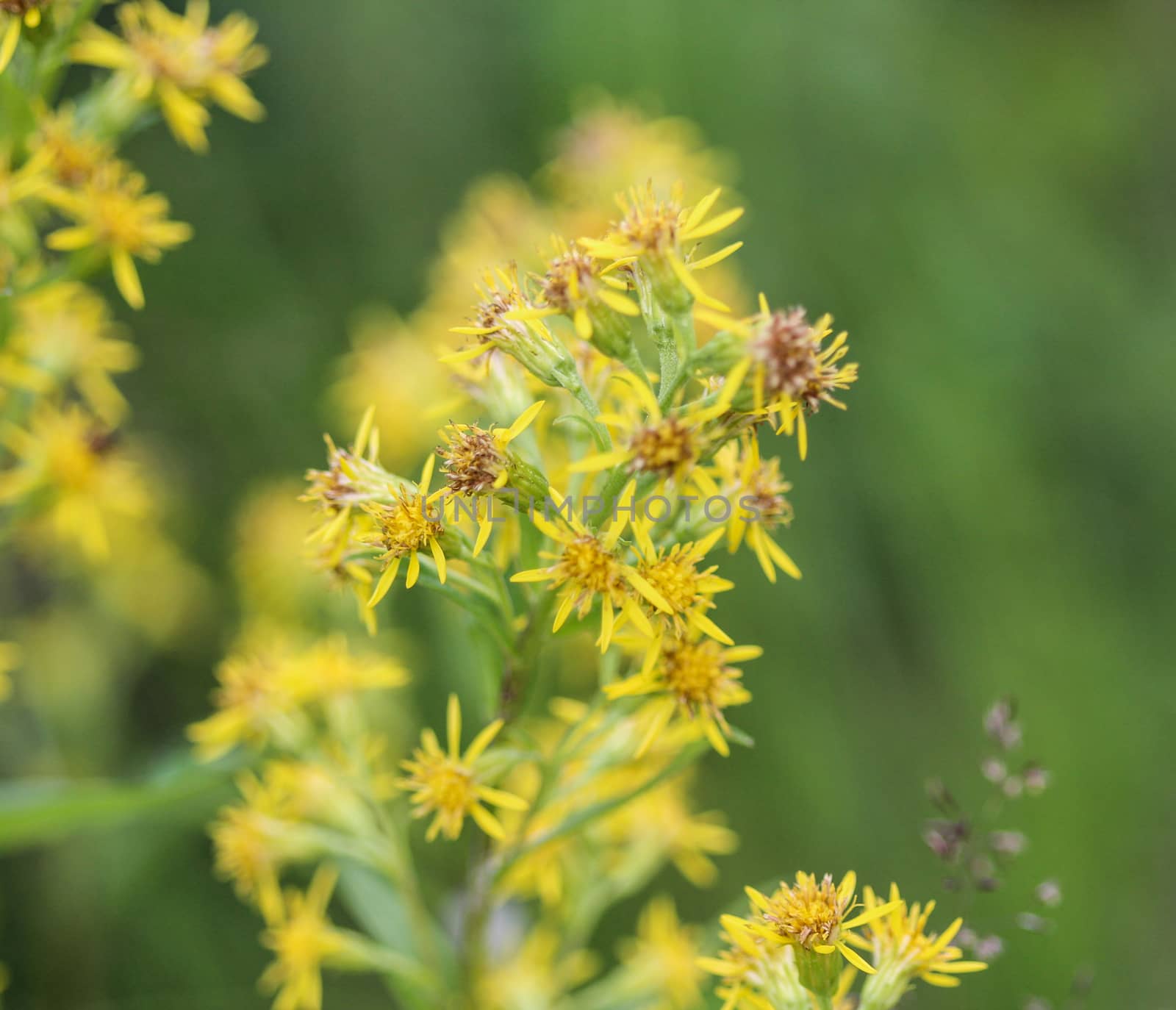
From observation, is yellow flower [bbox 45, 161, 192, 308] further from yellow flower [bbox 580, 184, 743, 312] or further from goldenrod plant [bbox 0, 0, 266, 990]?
yellow flower [bbox 580, 184, 743, 312]

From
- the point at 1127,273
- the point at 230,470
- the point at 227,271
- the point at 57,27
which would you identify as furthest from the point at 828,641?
the point at 57,27

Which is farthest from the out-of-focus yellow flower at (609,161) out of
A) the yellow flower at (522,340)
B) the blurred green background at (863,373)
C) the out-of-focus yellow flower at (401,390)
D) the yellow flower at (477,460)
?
the yellow flower at (477,460)

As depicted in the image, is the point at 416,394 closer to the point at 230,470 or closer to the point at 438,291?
the point at 438,291

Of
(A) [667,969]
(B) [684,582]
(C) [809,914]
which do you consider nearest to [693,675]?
(B) [684,582]

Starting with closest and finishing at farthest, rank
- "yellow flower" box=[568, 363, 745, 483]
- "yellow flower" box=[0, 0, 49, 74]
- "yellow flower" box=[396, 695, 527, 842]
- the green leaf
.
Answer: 1. "yellow flower" box=[568, 363, 745, 483]
2. "yellow flower" box=[396, 695, 527, 842]
3. "yellow flower" box=[0, 0, 49, 74]
4. the green leaf

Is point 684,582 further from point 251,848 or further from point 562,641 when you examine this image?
point 251,848

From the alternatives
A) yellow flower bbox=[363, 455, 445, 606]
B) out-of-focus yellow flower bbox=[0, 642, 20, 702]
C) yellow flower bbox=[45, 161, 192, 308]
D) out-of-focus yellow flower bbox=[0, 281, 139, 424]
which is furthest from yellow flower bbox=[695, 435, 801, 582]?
out-of-focus yellow flower bbox=[0, 642, 20, 702]
